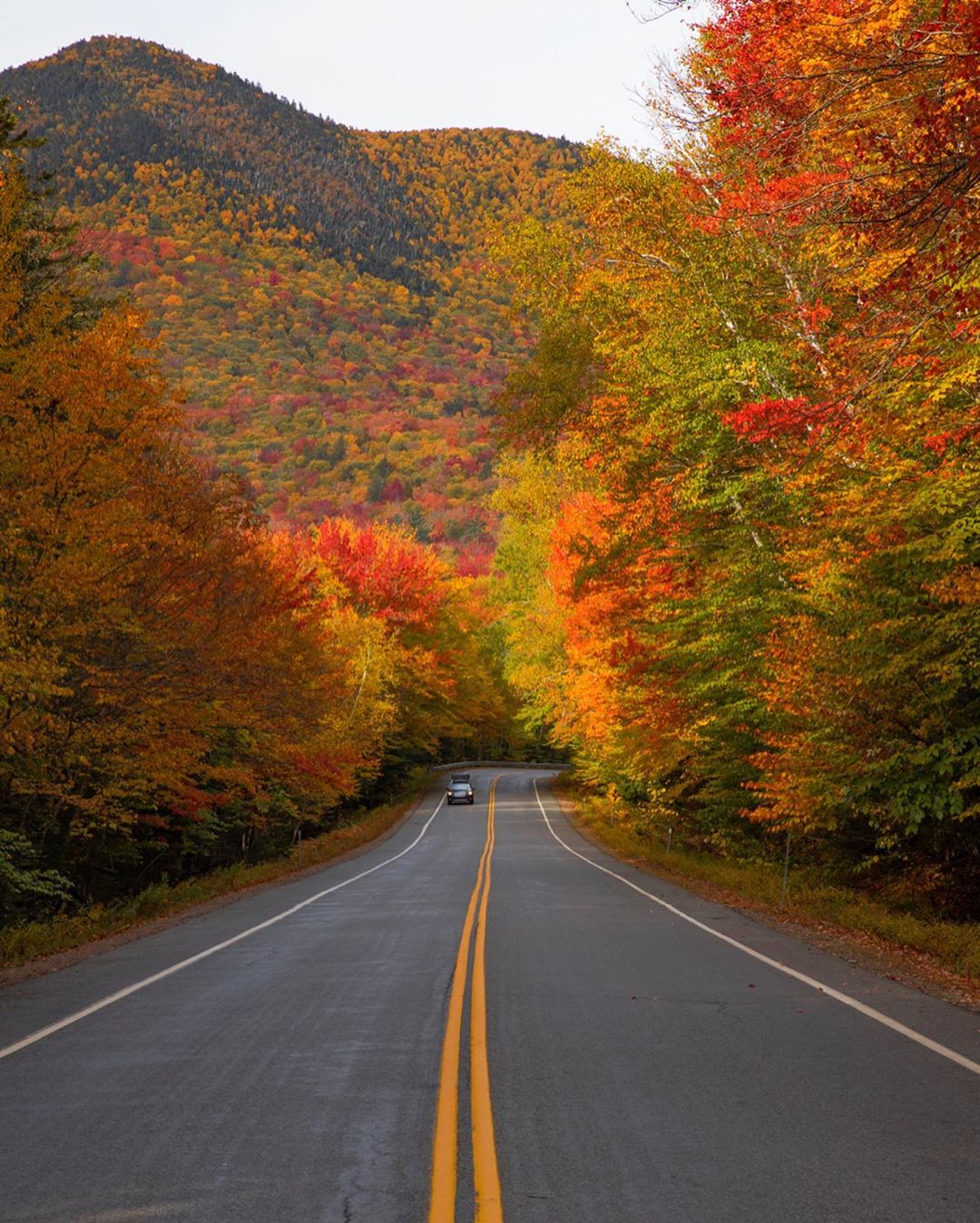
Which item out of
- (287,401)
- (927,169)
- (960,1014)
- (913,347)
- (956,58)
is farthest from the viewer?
(287,401)

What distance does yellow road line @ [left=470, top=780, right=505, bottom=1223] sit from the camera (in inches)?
194

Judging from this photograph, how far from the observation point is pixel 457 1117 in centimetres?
627

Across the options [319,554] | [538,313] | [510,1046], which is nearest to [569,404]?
[538,313]

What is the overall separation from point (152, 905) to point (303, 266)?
126973 mm

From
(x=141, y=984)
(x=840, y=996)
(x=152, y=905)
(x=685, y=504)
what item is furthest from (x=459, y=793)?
(x=840, y=996)

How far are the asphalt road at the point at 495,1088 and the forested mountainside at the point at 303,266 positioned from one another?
141 feet

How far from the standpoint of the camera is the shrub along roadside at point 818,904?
12.9 metres

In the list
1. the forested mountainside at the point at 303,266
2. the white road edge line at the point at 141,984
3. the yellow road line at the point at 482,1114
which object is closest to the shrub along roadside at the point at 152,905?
the white road edge line at the point at 141,984

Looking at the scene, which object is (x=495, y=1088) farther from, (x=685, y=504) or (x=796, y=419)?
(x=685, y=504)

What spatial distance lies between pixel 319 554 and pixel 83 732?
36.4 m

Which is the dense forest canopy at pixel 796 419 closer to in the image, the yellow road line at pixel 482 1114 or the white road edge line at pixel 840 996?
the white road edge line at pixel 840 996

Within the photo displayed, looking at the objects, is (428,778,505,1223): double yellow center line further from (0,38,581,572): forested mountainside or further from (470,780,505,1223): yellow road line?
(0,38,581,572): forested mountainside

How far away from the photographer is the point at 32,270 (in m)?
21.1

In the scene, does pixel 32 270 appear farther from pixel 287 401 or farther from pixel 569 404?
pixel 287 401
